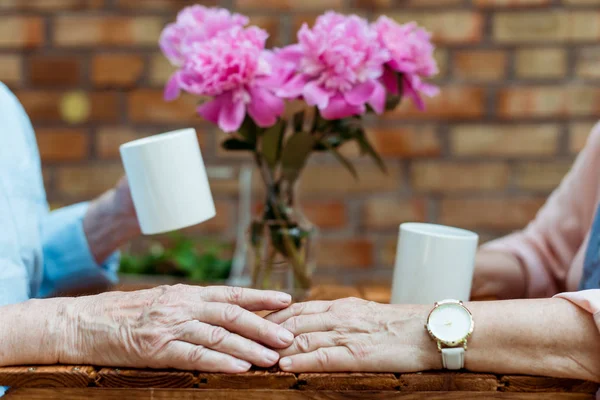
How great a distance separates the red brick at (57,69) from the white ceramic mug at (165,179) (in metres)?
0.91

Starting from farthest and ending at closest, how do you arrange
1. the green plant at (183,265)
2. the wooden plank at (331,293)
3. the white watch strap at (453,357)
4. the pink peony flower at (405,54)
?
the green plant at (183,265) < the wooden plank at (331,293) < the pink peony flower at (405,54) < the white watch strap at (453,357)

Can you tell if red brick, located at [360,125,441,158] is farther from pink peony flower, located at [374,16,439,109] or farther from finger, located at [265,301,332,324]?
finger, located at [265,301,332,324]

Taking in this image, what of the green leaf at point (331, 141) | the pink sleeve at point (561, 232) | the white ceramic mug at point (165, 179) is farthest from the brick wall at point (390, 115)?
the white ceramic mug at point (165, 179)

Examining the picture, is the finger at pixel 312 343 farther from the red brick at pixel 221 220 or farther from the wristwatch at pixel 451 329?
the red brick at pixel 221 220

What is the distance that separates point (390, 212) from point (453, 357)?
Result: 977mm

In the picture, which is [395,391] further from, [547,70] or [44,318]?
[547,70]

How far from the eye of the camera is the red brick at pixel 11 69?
5.32 feet

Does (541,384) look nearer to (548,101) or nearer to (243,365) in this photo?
(243,365)

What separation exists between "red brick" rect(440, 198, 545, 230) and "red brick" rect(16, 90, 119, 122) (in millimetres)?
937

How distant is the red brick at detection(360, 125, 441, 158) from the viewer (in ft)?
5.15

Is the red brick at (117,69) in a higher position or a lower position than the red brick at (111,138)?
higher

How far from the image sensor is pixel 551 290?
1158 millimetres

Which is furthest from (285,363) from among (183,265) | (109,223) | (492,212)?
(492,212)

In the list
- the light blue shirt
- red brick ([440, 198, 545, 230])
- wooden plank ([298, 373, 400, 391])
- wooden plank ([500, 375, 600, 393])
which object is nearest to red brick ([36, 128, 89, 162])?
the light blue shirt
